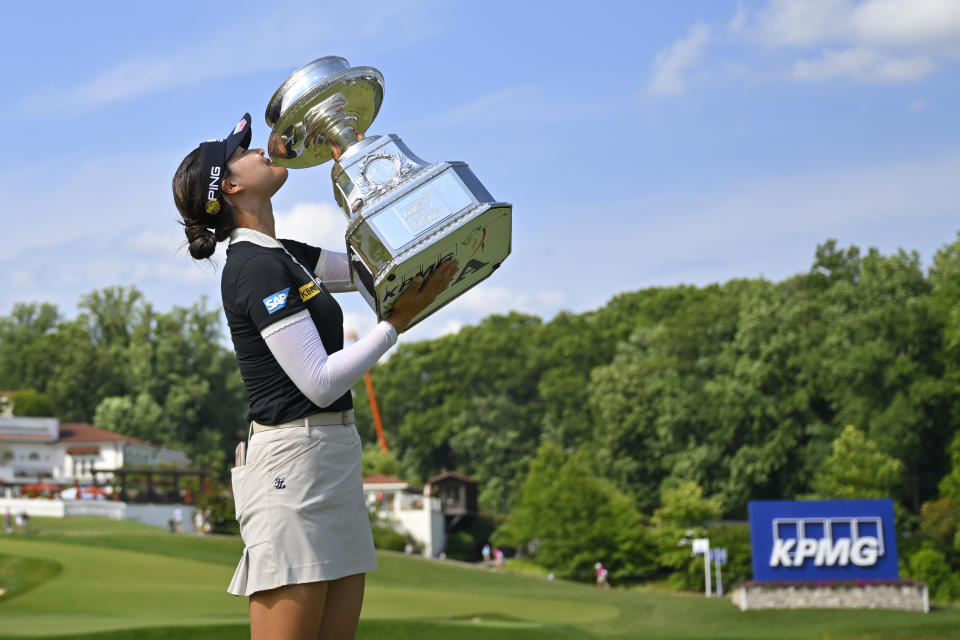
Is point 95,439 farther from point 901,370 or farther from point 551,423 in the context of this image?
point 901,370

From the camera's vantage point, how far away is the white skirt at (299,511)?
10.9ft

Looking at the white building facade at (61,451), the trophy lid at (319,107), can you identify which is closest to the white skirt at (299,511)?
the trophy lid at (319,107)

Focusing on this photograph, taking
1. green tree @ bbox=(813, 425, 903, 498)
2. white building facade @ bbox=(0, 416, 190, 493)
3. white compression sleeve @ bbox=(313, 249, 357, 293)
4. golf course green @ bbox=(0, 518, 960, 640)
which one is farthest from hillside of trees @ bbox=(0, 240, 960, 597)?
white compression sleeve @ bbox=(313, 249, 357, 293)

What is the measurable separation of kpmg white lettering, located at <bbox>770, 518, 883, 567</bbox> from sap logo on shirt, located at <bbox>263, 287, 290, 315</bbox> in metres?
29.4

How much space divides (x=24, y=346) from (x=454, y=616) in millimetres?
69080

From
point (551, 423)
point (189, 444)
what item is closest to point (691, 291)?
point (551, 423)

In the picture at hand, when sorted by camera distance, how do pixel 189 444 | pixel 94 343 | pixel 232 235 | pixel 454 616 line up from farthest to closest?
1. pixel 94 343
2. pixel 189 444
3. pixel 454 616
4. pixel 232 235

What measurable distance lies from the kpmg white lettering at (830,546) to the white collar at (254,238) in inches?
1151

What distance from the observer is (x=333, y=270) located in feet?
13.5

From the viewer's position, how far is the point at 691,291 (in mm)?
77500

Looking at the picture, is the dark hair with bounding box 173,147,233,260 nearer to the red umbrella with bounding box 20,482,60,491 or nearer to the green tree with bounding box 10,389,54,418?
the red umbrella with bounding box 20,482,60,491

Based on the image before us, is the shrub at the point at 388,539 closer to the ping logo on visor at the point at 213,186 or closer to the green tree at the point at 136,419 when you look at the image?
the green tree at the point at 136,419

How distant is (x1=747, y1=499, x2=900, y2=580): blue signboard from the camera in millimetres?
30562

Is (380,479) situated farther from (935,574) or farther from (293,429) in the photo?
(293,429)
